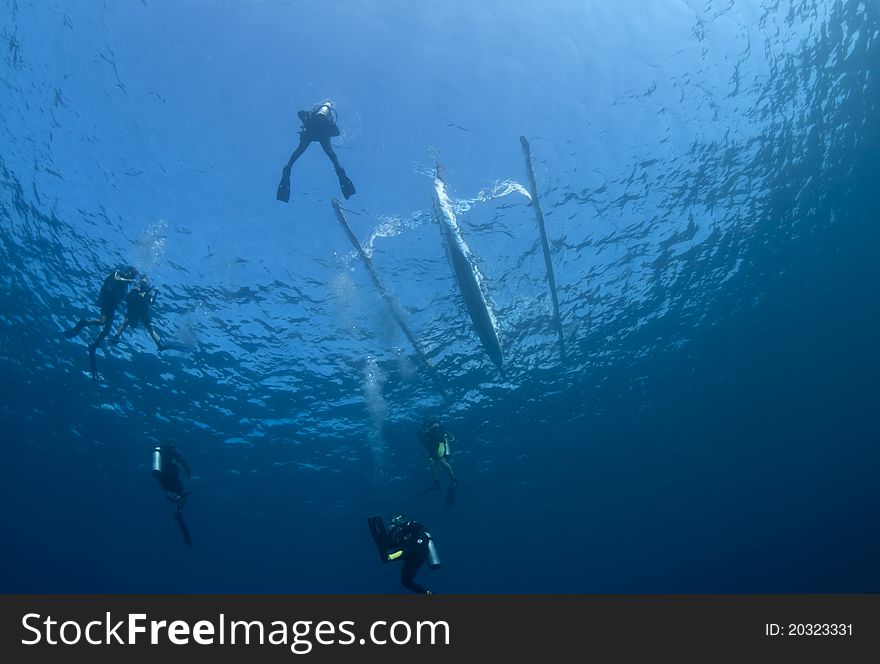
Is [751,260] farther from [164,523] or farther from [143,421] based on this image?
[164,523]

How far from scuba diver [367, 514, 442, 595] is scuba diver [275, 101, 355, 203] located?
18.5 feet

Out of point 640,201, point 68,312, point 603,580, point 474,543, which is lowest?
point 603,580

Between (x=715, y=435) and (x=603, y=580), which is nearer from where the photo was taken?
(x=715, y=435)

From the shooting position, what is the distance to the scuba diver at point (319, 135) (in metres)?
7.90

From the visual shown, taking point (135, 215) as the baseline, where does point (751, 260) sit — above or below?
above

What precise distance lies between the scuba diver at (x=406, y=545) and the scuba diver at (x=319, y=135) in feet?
18.5

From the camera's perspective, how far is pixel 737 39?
11.8 metres

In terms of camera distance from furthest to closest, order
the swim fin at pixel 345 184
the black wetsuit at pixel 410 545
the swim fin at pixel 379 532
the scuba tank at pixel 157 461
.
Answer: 1. the scuba tank at pixel 157 461
2. the swim fin at pixel 345 184
3. the black wetsuit at pixel 410 545
4. the swim fin at pixel 379 532

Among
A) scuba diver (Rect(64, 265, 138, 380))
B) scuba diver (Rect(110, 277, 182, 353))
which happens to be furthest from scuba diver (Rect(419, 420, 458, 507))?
scuba diver (Rect(64, 265, 138, 380))

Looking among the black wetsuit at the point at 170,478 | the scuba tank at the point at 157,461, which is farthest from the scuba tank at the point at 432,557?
the black wetsuit at the point at 170,478

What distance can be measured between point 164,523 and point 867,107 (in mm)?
43328

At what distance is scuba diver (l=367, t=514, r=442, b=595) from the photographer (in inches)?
283

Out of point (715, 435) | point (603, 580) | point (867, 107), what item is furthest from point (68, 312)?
point (603, 580)

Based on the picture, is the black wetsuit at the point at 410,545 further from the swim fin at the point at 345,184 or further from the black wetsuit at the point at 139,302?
the black wetsuit at the point at 139,302
